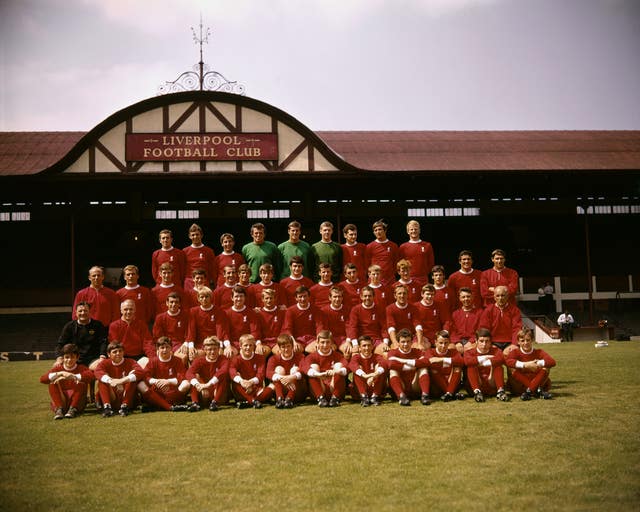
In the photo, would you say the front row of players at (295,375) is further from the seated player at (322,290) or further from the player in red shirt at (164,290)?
the player in red shirt at (164,290)

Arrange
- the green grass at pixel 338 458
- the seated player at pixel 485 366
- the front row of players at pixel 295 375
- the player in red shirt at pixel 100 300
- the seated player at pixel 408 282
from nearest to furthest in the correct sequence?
the green grass at pixel 338 458, the front row of players at pixel 295 375, the seated player at pixel 485 366, the player in red shirt at pixel 100 300, the seated player at pixel 408 282

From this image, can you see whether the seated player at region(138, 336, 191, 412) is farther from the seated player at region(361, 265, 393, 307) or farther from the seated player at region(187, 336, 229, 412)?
the seated player at region(361, 265, 393, 307)

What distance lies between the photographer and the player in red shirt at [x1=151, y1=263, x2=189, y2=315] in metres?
9.41

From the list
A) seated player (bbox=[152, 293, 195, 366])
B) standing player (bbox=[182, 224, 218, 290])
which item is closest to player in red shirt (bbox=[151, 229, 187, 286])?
standing player (bbox=[182, 224, 218, 290])

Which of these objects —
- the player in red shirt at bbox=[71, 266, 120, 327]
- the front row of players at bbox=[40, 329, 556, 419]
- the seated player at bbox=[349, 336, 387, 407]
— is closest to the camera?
the front row of players at bbox=[40, 329, 556, 419]

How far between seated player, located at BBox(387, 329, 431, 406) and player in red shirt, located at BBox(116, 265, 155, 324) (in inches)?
146

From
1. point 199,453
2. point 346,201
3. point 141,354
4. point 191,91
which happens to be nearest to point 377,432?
point 199,453

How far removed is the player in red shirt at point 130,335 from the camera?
8.55 metres

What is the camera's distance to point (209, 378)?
8289 millimetres

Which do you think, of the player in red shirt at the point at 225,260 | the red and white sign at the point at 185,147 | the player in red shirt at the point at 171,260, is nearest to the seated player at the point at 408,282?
the player in red shirt at the point at 225,260

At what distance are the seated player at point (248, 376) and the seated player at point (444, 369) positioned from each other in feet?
6.92

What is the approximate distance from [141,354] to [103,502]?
4.67 m

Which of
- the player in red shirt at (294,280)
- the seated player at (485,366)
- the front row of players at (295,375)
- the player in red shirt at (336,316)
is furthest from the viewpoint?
the player in red shirt at (294,280)

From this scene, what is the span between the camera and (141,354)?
28.7ft
